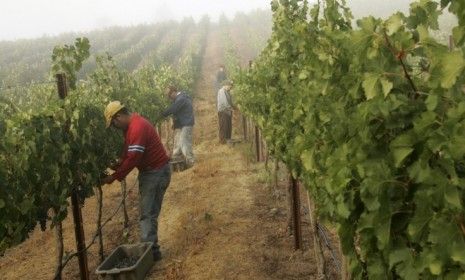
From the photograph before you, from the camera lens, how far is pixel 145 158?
7.00 meters

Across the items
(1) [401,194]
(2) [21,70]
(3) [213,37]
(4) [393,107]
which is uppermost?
(3) [213,37]

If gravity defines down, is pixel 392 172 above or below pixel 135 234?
above

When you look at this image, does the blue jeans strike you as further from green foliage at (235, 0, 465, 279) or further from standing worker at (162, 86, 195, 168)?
standing worker at (162, 86, 195, 168)

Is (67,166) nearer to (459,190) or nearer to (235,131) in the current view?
(459,190)

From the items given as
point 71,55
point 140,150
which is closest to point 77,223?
point 140,150

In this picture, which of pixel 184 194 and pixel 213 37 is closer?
pixel 184 194

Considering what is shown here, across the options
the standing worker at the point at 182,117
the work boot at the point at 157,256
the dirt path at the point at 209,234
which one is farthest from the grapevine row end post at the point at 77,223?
the standing worker at the point at 182,117

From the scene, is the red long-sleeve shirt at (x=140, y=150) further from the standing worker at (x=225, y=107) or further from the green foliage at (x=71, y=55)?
the standing worker at (x=225, y=107)

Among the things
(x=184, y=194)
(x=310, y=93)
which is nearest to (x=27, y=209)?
(x=310, y=93)

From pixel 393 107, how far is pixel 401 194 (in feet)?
1.27

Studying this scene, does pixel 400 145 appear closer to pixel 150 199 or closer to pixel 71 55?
pixel 150 199

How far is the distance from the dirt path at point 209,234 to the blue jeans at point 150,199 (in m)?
0.49

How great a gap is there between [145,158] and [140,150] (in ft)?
1.49

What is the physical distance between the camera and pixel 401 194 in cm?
216
